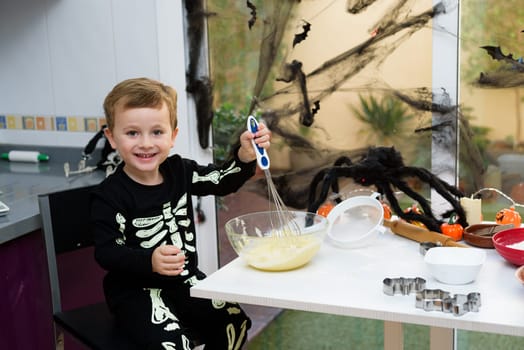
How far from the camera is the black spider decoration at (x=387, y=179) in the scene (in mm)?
1545

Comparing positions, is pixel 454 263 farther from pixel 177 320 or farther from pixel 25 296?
pixel 25 296

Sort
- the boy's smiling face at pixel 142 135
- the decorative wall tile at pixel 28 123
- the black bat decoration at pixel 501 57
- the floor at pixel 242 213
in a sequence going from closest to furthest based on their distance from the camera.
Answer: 1. the boy's smiling face at pixel 142 135
2. the black bat decoration at pixel 501 57
3. the floor at pixel 242 213
4. the decorative wall tile at pixel 28 123

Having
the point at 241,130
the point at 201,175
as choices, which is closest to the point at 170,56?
the point at 241,130

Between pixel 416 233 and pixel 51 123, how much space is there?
125cm

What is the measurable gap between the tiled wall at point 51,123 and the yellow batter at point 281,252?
93cm

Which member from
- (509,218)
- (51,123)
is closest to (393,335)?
(509,218)

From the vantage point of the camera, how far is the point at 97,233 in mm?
1364

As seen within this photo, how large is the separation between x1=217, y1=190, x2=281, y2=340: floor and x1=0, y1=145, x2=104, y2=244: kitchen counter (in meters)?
0.39

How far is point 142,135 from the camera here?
54.6 inches

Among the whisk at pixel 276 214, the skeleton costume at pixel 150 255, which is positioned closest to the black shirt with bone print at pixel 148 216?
the skeleton costume at pixel 150 255

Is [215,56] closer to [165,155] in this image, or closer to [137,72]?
[137,72]

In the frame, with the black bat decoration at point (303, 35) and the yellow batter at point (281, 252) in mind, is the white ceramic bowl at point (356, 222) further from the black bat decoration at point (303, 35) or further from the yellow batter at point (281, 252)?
the black bat decoration at point (303, 35)

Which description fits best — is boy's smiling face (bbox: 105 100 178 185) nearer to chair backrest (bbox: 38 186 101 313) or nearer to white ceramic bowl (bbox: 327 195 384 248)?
chair backrest (bbox: 38 186 101 313)

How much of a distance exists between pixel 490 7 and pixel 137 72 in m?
0.99
